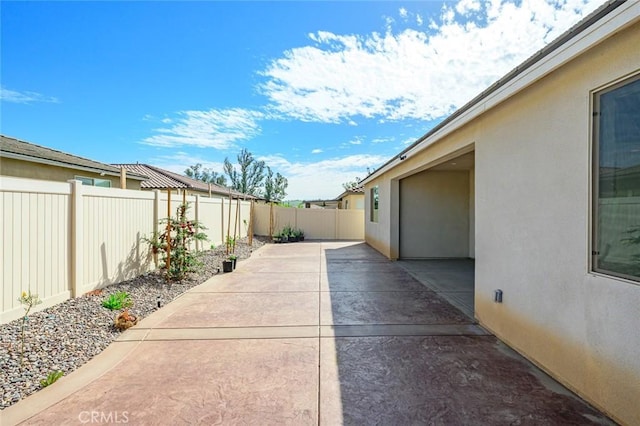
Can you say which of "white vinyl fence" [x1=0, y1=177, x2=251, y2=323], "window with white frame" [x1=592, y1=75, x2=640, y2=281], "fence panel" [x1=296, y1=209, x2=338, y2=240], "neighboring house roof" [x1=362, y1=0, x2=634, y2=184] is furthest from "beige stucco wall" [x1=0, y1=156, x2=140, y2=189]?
"window with white frame" [x1=592, y1=75, x2=640, y2=281]

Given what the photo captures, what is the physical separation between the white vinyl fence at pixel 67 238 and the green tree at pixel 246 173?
31892 mm

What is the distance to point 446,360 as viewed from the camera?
137 inches

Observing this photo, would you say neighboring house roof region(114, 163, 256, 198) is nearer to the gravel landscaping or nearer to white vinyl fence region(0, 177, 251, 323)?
white vinyl fence region(0, 177, 251, 323)

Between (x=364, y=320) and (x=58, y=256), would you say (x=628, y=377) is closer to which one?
(x=364, y=320)

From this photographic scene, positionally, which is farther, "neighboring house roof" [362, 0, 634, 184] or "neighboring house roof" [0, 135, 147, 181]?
"neighboring house roof" [0, 135, 147, 181]

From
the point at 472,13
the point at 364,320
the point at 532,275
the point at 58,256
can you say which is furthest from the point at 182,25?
the point at 532,275

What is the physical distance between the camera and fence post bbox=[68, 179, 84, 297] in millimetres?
4902

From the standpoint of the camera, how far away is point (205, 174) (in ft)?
147

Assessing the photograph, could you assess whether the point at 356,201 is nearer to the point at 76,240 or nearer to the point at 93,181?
the point at 93,181

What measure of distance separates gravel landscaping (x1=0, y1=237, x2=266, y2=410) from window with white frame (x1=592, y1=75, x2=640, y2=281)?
17.7ft

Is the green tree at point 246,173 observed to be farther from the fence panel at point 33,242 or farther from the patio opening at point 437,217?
the fence panel at point 33,242

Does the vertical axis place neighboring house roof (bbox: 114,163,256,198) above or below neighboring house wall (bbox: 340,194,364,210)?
above

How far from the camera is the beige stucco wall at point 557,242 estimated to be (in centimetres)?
239

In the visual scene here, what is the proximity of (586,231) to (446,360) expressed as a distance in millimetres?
1991
